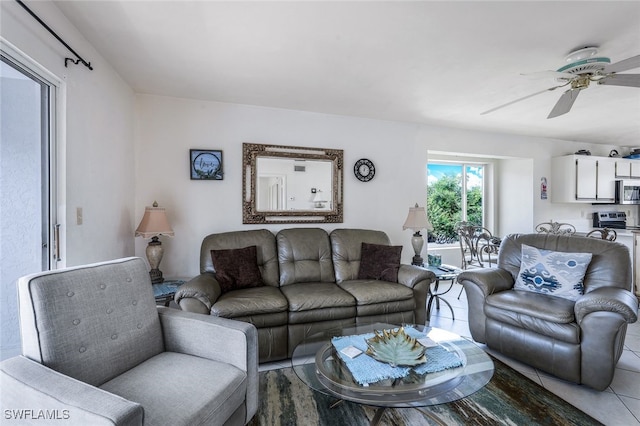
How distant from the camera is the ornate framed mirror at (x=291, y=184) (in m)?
3.44

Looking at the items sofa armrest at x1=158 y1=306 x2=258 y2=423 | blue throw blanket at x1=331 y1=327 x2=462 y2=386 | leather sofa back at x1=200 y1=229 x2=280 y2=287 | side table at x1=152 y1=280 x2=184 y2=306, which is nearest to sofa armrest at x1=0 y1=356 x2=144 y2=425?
sofa armrest at x1=158 y1=306 x2=258 y2=423

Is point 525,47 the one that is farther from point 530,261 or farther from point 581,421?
point 581,421

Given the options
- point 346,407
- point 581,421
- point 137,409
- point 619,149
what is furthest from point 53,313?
point 619,149

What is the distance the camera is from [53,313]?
124cm

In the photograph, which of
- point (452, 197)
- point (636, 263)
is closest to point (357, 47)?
point (452, 197)

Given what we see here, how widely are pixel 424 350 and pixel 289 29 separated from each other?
211cm

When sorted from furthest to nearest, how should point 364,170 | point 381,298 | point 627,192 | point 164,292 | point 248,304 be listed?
point 627,192
point 364,170
point 381,298
point 164,292
point 248,304

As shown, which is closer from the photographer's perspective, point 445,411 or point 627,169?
point 445,411

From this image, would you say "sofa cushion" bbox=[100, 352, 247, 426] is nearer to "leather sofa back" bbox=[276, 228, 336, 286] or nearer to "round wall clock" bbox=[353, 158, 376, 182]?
"leather sofa back" bbox=[276, 228, 336, 286]

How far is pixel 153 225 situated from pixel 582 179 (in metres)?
6.45

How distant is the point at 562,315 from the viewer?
6.83 ft

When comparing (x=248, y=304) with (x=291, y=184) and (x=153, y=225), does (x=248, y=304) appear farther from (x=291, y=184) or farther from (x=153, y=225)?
(x=291, y=184)

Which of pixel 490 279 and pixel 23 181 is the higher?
pixel 23 181

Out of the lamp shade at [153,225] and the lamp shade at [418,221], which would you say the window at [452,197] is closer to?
the lamp shade at [418,221]
